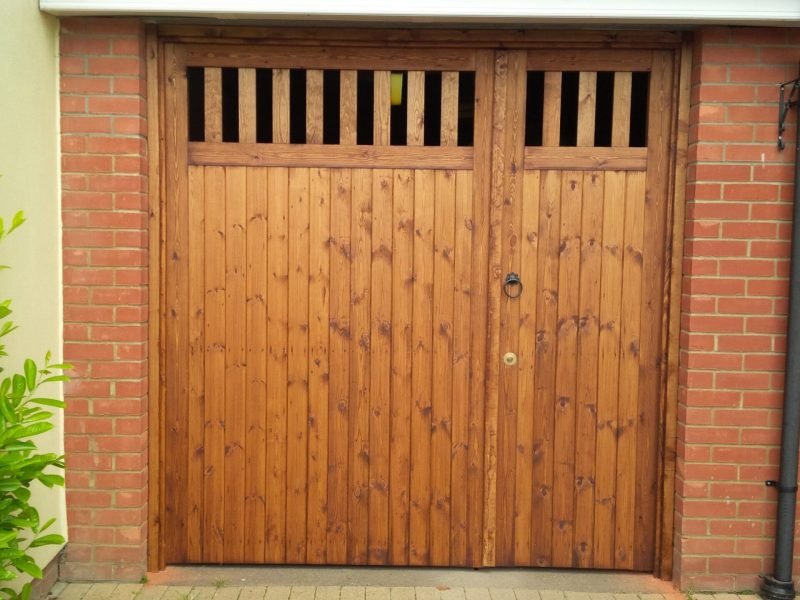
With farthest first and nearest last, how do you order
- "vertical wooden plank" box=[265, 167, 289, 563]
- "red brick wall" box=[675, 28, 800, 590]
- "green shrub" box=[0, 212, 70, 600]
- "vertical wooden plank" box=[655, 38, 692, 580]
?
1. "vertical wooden plank" box=[265, 167, 289, 563]
2. "vertical wooden plank" box=[655, 38, 692, 580]
3. "red brick wall" box=[675, 28, 800, 590]
4. "green shrub" box=[0, 212, 70, 600]

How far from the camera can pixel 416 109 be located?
3.80 meters

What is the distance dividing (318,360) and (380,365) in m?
0.30

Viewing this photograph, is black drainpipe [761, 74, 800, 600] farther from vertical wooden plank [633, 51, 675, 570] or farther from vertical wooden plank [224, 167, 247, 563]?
vertical wooden plank [224, 167, 247, 563]

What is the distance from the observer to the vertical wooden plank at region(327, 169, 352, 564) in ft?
12.5

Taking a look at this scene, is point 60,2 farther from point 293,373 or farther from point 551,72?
point 551,72

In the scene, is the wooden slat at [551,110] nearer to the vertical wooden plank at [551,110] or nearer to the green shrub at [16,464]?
the vertical wooden plank at [551,110]

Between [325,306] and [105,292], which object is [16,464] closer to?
[105,292]

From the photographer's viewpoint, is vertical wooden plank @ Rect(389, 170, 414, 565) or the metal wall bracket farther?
vertical wooden plank @ Rect(389, 170, 414, 565)

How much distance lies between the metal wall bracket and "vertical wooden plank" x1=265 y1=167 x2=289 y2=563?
2234 millimetres

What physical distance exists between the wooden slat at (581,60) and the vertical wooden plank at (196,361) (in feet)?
5.47

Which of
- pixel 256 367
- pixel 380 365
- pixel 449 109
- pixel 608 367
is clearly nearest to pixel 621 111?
pixel 449 109

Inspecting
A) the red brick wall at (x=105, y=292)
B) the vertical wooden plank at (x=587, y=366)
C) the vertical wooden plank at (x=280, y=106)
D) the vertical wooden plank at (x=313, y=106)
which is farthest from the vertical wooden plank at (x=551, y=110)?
the red brick wall at (x=105, y=292)

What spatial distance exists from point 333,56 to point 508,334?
155 centimetres

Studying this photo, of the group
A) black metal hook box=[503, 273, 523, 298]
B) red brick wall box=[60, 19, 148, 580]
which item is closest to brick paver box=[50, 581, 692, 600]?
red brick wall box=[60, 19, 148, 580]
